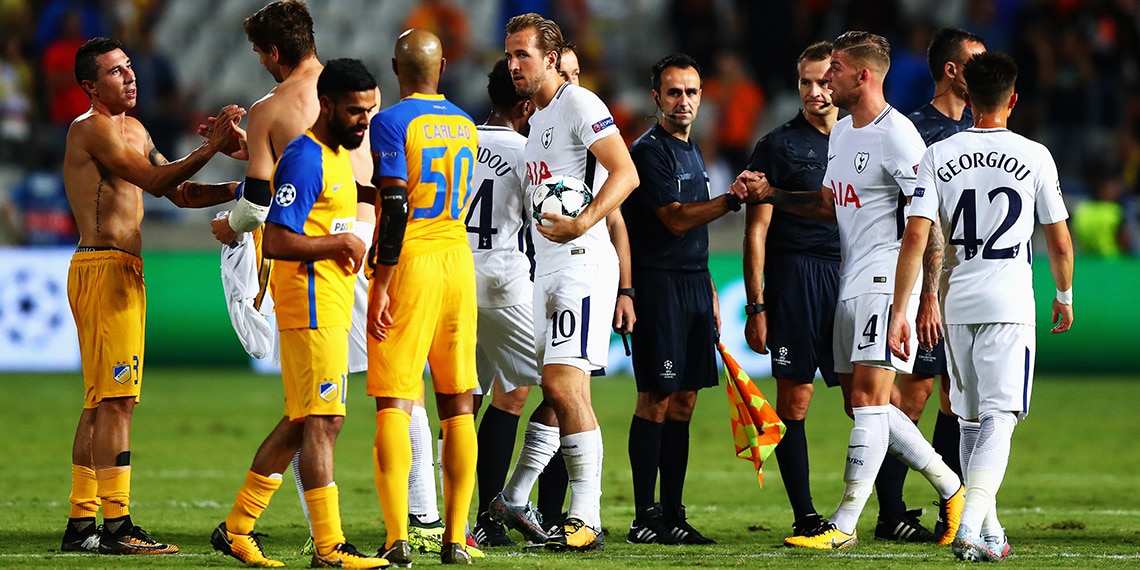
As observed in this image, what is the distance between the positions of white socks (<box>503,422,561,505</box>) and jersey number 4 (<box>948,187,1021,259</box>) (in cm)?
224

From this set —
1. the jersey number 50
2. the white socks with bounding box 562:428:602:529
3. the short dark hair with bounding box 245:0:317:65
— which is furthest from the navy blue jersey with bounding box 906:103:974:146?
the short dark hair with bounding box 245:0:317:65

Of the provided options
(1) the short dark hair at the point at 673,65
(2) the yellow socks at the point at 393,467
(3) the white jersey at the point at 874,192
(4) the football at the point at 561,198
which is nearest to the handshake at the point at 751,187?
(3) the white jersey at the point at 874,192

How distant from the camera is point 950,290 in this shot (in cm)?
698

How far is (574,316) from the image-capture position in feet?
23.7

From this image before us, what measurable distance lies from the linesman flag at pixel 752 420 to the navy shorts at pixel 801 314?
242 millimetres

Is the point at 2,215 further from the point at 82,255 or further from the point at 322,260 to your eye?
the point at 322,260

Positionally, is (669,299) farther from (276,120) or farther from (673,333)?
(276,120)

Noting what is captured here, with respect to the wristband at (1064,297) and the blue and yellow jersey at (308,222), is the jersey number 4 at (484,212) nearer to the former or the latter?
the blue and yellow jersey at (308,222)

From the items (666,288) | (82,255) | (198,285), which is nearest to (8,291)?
(198,285)

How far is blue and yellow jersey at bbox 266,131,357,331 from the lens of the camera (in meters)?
6.11

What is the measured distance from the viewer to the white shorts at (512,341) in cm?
762

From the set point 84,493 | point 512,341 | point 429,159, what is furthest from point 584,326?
point 84,493

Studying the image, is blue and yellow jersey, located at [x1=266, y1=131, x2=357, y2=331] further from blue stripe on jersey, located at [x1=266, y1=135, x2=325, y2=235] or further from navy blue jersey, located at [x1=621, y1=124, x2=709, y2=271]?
navy blue jersey, located at [x1=621, y1=124, x2=709, y2=271]

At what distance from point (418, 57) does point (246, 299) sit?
2.15m
